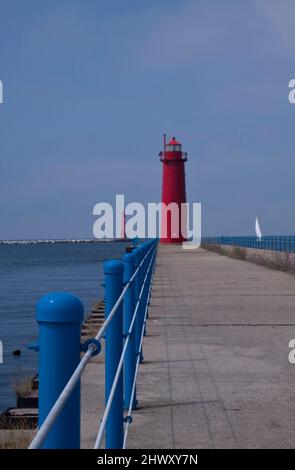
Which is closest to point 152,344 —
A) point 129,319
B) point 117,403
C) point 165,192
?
→ point 129,319

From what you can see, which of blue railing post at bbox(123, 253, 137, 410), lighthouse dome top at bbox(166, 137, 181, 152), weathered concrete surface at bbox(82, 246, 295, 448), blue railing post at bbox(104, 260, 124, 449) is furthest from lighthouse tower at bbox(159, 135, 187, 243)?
blue railing post at bbox(104, 260, 124, 449)

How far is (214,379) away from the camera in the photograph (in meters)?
6.24

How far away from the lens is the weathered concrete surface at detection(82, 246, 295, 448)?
4.63m

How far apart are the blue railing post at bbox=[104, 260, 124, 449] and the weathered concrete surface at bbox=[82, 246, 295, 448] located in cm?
60

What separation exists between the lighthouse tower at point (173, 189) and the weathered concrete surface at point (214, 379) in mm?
38383

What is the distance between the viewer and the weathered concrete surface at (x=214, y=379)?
15.2ft

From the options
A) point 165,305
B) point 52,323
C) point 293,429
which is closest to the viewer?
point 52,323

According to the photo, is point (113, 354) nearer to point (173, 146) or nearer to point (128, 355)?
point (128, 355)

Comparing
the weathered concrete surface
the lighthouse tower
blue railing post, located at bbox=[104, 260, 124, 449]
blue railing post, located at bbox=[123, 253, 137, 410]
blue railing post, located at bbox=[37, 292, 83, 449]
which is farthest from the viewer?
the lighthouse tower

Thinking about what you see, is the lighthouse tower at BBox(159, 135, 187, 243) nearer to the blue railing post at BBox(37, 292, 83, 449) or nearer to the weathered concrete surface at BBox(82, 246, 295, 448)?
the weathered concrete surface at BBox(82, 246, 295, 448)

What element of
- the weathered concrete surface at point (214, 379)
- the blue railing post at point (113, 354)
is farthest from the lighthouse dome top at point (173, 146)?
the blue railing post at point (113, 354)

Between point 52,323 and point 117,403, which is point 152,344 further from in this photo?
point 52,323

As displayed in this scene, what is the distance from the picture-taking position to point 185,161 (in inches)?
2031
